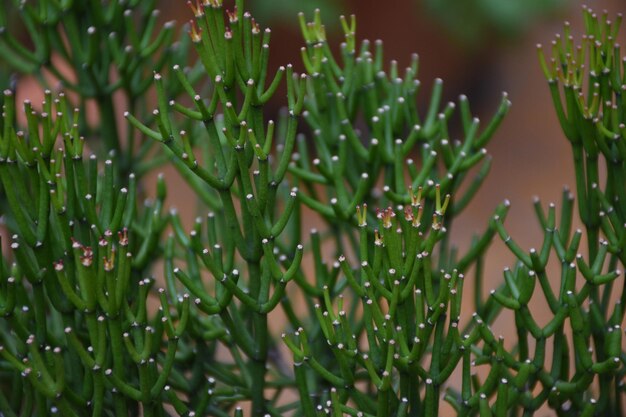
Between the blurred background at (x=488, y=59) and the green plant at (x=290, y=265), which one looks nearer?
the green plant at (x=290, y=265)

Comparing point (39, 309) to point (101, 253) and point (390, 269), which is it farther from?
point (390, 269)

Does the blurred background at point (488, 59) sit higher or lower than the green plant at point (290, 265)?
higher

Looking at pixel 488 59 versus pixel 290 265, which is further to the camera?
pixel 488 59

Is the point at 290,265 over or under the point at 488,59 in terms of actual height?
under

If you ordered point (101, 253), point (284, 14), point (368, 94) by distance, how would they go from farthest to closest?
1. point (284, 14)
2. point (368, 94)
3. point (101, 253)

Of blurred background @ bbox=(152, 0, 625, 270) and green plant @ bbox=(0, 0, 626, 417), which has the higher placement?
blurred background @ bbox=(152, 0, 625, 270)

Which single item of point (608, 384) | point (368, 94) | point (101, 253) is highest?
point (368, 94)

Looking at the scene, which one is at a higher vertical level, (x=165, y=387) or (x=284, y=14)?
(x=284, y=14)

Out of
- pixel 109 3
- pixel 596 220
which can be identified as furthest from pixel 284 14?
pixel 596 220
